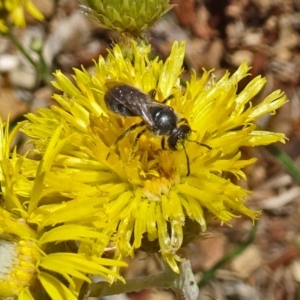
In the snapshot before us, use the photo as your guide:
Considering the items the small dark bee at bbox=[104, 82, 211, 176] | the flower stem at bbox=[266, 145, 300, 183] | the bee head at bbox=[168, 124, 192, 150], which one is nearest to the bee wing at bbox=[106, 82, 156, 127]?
the small dark bee at bbox=[104, 82, 211, 176]

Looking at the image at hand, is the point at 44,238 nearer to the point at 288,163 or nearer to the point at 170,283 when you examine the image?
the point at 170,283

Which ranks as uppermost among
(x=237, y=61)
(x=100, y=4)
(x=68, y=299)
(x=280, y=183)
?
(x=100, y=4)

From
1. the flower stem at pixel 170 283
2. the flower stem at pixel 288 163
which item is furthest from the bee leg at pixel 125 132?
the flower stem at pixel 288 163

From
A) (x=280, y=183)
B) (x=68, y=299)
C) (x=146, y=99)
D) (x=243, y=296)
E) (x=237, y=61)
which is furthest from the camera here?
(x=237, y=61)

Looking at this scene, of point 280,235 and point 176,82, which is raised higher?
point 176,82

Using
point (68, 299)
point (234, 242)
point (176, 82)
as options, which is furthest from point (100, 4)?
point (234, 242)

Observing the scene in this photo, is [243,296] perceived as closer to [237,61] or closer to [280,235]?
[280,235]

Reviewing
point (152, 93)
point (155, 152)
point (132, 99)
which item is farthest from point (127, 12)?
point (155, 152)
